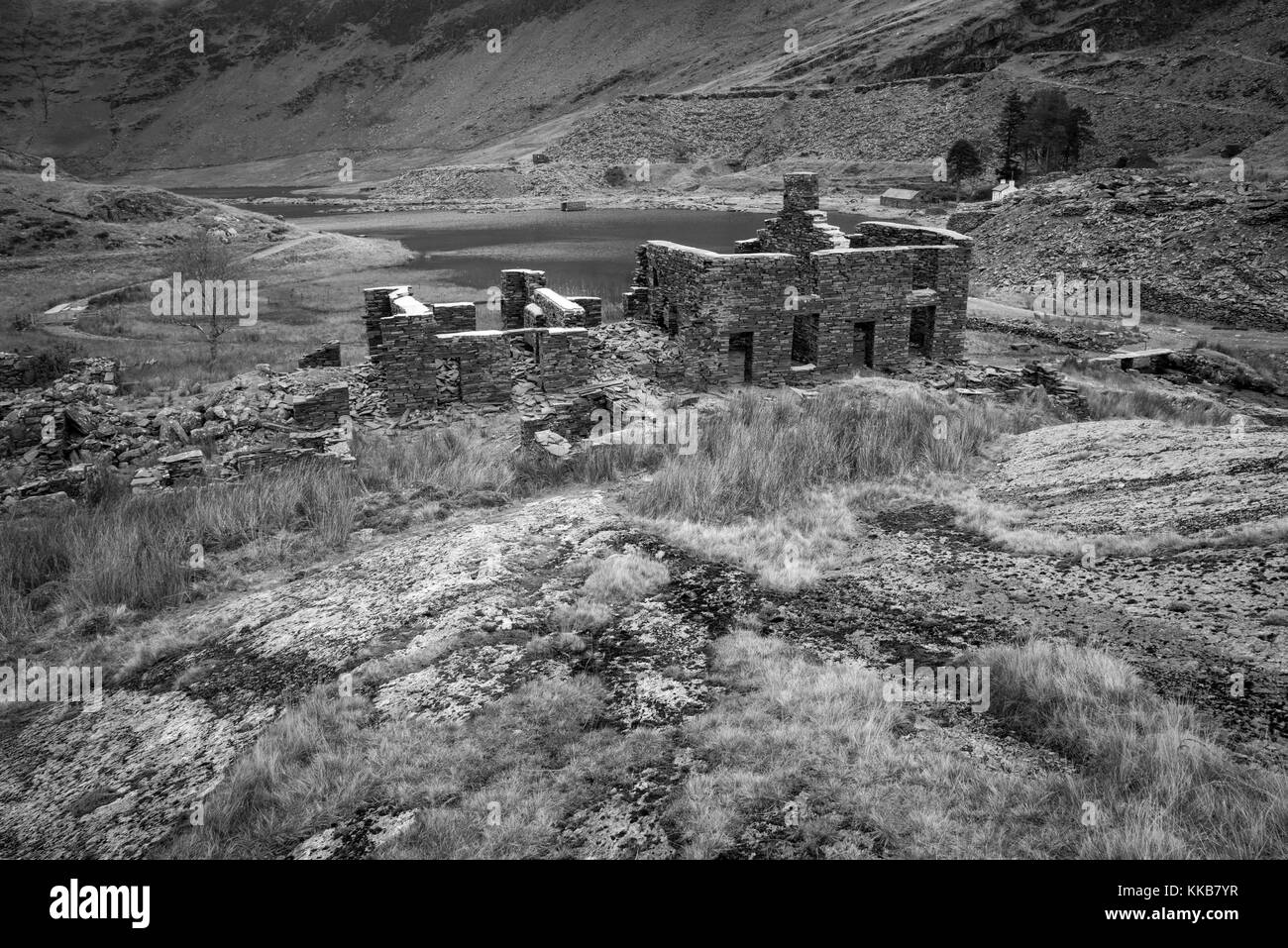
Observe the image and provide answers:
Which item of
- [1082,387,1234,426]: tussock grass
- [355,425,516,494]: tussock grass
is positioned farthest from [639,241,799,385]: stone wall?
[1082,387,1234,426]: tussock grass

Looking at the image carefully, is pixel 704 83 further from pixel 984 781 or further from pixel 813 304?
pixel 984 781

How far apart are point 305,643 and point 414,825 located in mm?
4134

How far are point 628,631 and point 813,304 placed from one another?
43.0ft

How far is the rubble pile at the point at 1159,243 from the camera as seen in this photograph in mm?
30953

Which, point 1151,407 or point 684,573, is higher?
point 1151,407

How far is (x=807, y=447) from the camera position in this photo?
14.7m

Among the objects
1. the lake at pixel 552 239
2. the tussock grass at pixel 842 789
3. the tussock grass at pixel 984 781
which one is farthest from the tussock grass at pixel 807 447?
the lake at pixel 552 239

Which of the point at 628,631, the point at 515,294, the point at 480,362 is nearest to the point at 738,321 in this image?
the point at 480,362

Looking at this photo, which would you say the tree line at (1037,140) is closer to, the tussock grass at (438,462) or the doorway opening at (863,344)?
the doorway opening at (863,344)

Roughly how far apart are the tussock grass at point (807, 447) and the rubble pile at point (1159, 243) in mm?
19156

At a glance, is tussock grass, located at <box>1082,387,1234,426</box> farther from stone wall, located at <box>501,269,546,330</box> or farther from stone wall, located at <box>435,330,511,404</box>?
stone wall, located at <box>501,269,546,330</box>

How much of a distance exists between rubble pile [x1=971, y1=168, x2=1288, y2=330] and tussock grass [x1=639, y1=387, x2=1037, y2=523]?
19.2 meters

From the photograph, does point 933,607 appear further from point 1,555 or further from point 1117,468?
point 1,555

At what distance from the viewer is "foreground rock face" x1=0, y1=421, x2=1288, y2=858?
6.95 meters
